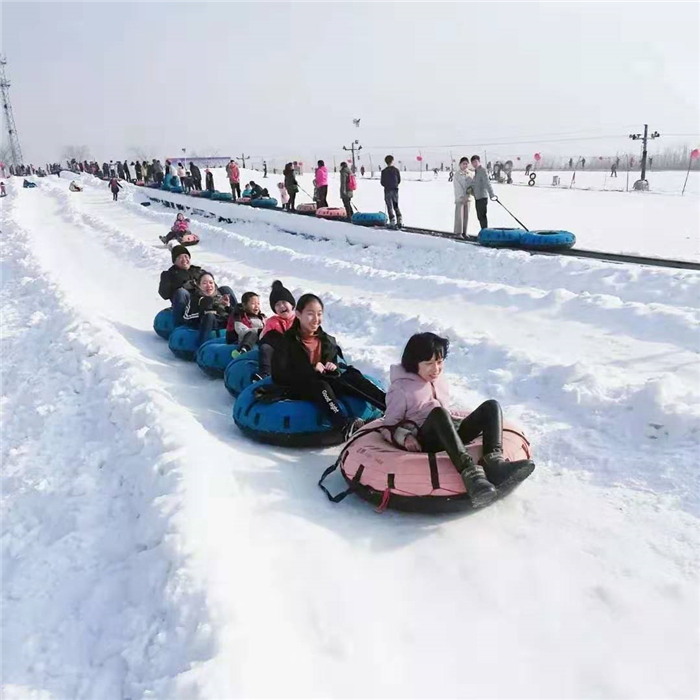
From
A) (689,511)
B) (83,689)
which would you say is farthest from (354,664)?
(689,511)

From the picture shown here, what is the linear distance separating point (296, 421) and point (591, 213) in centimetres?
1828

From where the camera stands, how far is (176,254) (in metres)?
8.55

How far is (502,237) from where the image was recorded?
11969 mm

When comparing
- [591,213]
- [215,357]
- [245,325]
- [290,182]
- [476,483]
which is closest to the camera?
[476,483]

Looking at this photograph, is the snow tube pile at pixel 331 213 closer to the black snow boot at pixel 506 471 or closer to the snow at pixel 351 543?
the snow at pixel 351 543

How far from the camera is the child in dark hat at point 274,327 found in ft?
18.5

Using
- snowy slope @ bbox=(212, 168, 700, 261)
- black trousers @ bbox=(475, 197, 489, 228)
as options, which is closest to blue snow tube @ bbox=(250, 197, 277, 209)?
snowy slope @ bbox=(212, 168, 700, 261)

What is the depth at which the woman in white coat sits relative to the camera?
1303 centimetres

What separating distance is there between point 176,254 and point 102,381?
104 inches

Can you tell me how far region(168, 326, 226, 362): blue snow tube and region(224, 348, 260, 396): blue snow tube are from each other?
4.50 feet

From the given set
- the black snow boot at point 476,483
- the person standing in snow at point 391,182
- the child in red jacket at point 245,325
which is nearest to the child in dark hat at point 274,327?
the child in red jacket at point 245,325

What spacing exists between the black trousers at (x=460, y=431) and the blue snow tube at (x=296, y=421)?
1065mm

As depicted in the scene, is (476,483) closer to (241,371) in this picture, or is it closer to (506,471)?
(506,471)

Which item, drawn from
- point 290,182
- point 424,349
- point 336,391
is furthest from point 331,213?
point 424,349
